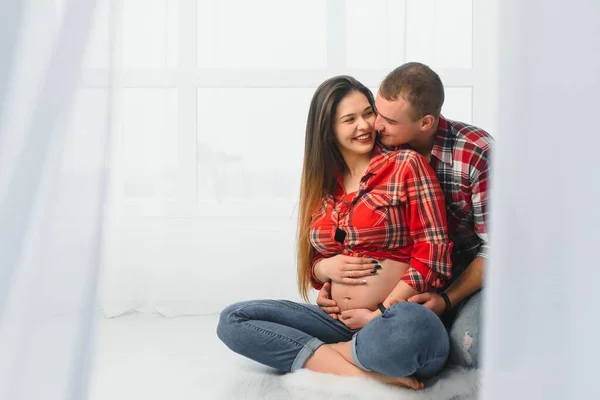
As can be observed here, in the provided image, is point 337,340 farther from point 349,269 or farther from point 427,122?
point 427,122

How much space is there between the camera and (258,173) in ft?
9.25

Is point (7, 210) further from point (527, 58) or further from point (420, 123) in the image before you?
point (420, 123)

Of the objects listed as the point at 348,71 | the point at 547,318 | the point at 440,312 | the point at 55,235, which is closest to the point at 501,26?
the point at 547,318

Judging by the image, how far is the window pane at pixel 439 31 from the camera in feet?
8.87

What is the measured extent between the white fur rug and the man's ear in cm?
58

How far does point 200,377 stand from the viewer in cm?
176

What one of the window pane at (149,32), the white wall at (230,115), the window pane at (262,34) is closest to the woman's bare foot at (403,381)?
the white wall at (230,115)

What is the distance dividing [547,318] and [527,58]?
248 mm

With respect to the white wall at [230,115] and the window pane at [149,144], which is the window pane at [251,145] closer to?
the white wall at [230,115]

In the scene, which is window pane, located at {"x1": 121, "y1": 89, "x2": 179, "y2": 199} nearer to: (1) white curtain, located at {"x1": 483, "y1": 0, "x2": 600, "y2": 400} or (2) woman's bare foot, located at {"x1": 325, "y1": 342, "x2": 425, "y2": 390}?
(2) woman's bare foot, located at {"x1": 325, "y1": 342, "x2": 425, "y2": 390}

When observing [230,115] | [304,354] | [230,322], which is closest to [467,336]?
[304,354]

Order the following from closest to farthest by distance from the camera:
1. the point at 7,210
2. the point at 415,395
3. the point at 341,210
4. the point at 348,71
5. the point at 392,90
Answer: the point at 7,210 → the point at 415,395 → the point at 392,90 → the point at 341,210 → the point at 348,71

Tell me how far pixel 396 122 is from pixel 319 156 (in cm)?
24

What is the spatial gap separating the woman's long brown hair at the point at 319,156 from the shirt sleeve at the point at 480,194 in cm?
32
